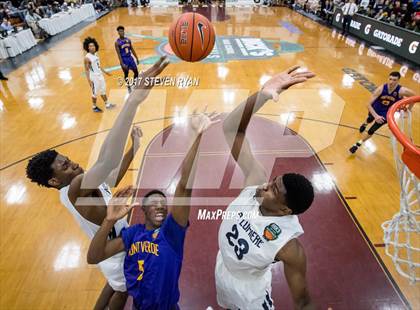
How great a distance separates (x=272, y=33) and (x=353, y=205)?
12993mm

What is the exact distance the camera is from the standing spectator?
1416cm

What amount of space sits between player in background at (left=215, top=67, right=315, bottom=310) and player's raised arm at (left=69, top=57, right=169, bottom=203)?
0.85 metres

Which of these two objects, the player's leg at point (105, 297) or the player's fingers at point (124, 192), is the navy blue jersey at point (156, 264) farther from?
the player's leg at point (105, 297)

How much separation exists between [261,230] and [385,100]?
180 inches

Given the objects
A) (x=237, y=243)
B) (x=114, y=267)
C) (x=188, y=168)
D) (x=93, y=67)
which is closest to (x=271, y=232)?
(x=237, y=243)

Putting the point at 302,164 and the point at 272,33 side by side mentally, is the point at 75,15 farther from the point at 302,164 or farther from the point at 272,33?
the point at 302,164

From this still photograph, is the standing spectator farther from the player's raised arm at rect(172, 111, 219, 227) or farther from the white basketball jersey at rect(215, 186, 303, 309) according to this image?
the player's raised arm at rect(172, 111, 219, 227)

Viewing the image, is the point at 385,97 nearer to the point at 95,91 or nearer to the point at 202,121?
the point at 202,121

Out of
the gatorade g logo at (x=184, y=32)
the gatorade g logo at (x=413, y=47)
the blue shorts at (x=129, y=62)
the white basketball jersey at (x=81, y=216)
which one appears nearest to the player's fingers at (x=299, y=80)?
the white basketball jersey at (x=81, y=216)

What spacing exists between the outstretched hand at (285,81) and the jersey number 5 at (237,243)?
1079 mm

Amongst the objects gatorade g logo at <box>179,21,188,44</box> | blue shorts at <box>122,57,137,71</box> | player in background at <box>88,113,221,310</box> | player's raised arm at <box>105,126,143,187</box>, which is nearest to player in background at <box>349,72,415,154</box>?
gatorade g logo at <box>179,21,188,44</box>

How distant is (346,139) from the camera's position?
6086mm

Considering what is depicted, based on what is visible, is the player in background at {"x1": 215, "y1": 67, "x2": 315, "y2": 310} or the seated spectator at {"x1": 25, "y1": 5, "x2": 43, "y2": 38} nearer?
the player in background at {"x1": 215, "y1": 67, "x2": 315, "y2": 310}

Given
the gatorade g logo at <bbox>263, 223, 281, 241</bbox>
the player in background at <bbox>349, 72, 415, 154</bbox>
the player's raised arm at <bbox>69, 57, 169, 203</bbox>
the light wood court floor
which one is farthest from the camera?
the player in background at <bbox>349, 72, 415, 154</bbox>
